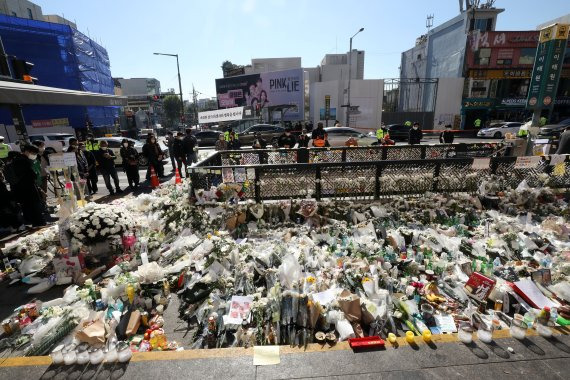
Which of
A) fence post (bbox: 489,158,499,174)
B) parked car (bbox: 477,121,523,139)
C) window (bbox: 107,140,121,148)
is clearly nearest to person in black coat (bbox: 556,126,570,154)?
fence post (bbox: 489,158,499,174)

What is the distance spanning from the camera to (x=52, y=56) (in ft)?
81.5

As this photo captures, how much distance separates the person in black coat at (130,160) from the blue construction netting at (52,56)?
829 inches

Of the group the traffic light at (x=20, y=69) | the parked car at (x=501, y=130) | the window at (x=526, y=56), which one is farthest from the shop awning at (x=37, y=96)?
the window at (x=526, y=56)

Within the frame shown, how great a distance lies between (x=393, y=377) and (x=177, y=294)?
8.96 feet

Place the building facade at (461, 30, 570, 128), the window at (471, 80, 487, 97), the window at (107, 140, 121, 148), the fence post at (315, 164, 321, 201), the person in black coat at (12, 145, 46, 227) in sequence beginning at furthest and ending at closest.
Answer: the window at (471, 80, 487, 97) < the building facade at (461, 30, 570, 128) < the window at (107, 140, 121, 148) < the fence post at (315, 164, 321, 201) < the person in black coat at (12, 145, 46, 227)

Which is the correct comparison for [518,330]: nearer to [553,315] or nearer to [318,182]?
[553,315]

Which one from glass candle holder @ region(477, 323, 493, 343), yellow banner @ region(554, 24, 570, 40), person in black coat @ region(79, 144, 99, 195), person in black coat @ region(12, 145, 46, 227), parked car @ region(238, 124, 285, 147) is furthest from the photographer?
parked car @ region(238, 124, 285, 147)

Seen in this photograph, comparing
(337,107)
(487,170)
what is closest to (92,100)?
(487,170)

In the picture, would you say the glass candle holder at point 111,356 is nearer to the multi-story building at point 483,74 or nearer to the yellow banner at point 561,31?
the yellow banner at point 561,31

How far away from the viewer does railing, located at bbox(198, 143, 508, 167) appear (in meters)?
8.46

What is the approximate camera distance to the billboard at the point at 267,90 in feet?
101

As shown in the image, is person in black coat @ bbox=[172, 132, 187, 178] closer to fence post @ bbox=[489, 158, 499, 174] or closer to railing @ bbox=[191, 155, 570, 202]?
railing @ bbox=[191, 155, 570, 202]

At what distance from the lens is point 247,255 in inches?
178

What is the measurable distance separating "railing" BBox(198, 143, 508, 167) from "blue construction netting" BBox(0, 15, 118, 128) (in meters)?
24.5
